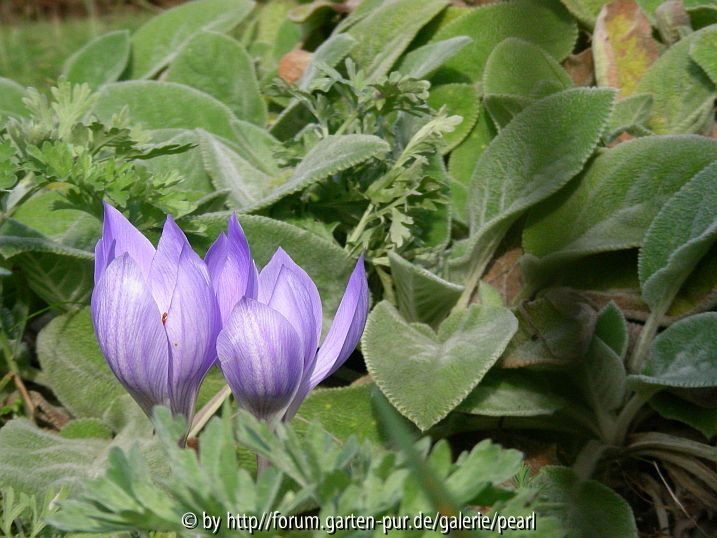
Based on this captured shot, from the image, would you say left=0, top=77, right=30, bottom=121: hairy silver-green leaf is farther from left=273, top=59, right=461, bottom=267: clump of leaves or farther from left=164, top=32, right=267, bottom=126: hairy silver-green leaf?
left=273, top=59, right=461, bottom=267: clump of leaves

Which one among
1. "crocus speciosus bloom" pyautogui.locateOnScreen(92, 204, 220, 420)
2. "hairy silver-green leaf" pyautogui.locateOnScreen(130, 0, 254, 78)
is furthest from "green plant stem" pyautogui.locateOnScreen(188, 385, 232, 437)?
"hairy silver-green leaf" pyautogui.locateOnScreen(130, 0, 254, 78)

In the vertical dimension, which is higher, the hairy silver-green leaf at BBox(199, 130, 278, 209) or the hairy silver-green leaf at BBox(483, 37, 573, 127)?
the hairy silver-green leaf at BBox(483, 37, 573, 127)

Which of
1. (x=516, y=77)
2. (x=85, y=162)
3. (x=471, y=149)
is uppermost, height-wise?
(x=85, y=162)

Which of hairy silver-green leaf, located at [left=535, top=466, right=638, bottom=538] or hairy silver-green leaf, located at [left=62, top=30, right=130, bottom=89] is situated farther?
hairy silver-green leaf, located at [left=62, top=30, right=130, bottom=89]

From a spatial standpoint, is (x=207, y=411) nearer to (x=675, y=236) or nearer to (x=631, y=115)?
(x=675, y=236)

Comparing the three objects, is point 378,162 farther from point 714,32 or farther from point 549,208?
point 714,32

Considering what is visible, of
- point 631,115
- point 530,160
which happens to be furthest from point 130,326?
point 631,115

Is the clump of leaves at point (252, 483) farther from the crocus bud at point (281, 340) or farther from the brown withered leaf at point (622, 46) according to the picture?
the brown withered leaf at point (622, 46)
